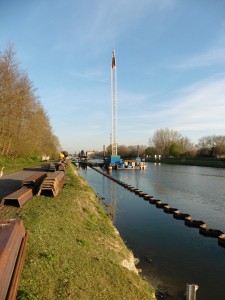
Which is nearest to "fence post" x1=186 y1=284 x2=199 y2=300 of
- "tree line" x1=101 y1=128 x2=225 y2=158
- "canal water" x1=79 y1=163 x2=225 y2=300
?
"canal water" x1=79 y1=163 x2=225 y2=300

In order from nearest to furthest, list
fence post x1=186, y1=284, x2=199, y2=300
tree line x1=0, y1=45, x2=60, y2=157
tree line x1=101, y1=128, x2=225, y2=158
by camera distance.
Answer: fence post x1=186, y1=284, x2=199, y2=300
tree line x1=0, y1=45, x2=60, y2=157
tree line x1=101, y1=128, x2=225, y2=158

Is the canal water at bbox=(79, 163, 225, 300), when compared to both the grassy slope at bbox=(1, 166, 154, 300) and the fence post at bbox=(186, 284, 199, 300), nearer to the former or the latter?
the fence post at bbox=(186, 284, 199, 300)

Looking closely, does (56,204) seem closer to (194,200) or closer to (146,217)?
(146,217)

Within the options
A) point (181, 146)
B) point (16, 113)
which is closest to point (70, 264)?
point (16, 113)

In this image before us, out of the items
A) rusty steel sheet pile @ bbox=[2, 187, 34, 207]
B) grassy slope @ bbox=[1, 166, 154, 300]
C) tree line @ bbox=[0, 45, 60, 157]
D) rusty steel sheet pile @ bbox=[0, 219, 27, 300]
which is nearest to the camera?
rusty steel sheet pile @ bbox=[0, 219, 27, 300]

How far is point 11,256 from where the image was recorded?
5684 mm

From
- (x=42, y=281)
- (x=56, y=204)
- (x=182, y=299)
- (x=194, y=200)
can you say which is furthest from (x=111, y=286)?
(x=194, y=200)

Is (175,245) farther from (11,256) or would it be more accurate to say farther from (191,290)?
(11,256)

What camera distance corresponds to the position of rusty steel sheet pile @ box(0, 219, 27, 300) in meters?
4.91

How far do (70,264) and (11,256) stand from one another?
1.86 meters

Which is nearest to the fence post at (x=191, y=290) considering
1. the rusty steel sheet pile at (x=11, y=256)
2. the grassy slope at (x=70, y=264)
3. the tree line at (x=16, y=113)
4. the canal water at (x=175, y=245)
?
the grassy slope at (x=70, y=264)

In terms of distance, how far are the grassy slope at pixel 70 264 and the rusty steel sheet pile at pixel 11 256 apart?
0.31 meters

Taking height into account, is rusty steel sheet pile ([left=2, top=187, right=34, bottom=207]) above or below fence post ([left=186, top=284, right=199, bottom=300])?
above

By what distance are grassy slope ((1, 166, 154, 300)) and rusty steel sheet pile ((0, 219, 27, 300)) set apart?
0.31 metres
